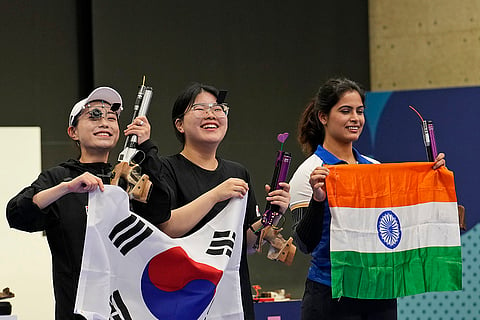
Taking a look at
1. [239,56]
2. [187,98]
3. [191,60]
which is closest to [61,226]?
[187,98]

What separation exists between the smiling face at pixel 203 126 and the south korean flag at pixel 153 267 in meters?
0.25

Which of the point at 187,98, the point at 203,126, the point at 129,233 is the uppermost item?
the point at 187,98

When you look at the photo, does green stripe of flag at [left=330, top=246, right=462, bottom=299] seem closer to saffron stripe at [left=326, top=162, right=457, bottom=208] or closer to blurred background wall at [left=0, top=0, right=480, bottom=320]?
saffron stripe at [left=326, top=162, right=457, bottom=208]

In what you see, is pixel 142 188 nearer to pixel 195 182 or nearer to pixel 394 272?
pixel 195 182

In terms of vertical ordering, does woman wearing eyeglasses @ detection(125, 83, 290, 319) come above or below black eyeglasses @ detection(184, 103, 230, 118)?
below

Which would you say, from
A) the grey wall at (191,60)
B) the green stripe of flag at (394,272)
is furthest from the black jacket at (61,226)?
the grey wall at (191,60)

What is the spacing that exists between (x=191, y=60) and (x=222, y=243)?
385 centimetres

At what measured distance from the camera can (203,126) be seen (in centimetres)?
302

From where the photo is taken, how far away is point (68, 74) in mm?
6156

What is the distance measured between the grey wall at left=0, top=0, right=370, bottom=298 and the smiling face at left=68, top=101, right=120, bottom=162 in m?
2.94

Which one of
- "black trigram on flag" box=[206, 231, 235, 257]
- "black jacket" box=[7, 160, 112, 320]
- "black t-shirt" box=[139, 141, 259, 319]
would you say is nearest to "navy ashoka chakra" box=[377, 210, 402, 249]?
"black t-shirt" box=[139, 141, 259, 319]

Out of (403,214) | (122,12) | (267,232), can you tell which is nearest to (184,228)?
(267,232)

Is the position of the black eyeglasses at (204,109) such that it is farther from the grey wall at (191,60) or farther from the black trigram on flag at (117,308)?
the grey wall at (191,60)

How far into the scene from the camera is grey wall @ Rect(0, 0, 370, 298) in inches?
237
